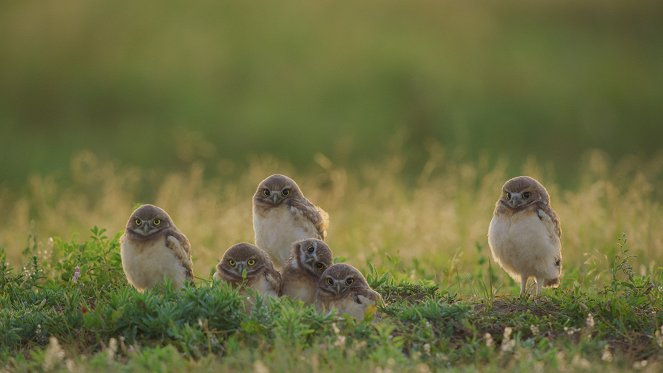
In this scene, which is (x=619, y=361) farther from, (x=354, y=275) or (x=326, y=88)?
(x=326, y=88)

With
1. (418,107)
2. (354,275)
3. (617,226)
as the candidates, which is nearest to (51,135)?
(418,107)

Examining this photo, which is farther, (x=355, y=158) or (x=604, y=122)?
(x=604, y=122)

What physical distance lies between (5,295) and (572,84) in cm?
1860

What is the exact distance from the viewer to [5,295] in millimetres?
8883

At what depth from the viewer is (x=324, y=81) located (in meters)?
24.8

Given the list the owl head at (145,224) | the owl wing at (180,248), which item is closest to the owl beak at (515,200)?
the owl wing at (180,248)

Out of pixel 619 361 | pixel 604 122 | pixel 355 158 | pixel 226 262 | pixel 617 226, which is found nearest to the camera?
pixel 619 361

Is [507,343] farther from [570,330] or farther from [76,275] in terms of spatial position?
[76,275]

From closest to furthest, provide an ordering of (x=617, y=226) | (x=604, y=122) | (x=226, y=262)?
(x=226, y=262)
(x=617, y=226)
(x=604, y=122)

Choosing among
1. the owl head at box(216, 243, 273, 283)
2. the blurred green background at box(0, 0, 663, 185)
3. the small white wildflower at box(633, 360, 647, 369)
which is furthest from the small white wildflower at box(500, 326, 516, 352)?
the blurred green background at box(0, 0, 663, 185)

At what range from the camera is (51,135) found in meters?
23.7

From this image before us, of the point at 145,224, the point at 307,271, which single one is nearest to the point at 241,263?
the point at 307,271

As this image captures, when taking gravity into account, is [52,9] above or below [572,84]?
above

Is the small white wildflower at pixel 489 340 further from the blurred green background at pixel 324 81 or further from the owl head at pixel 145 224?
the blurred green background at pixel 324 81
